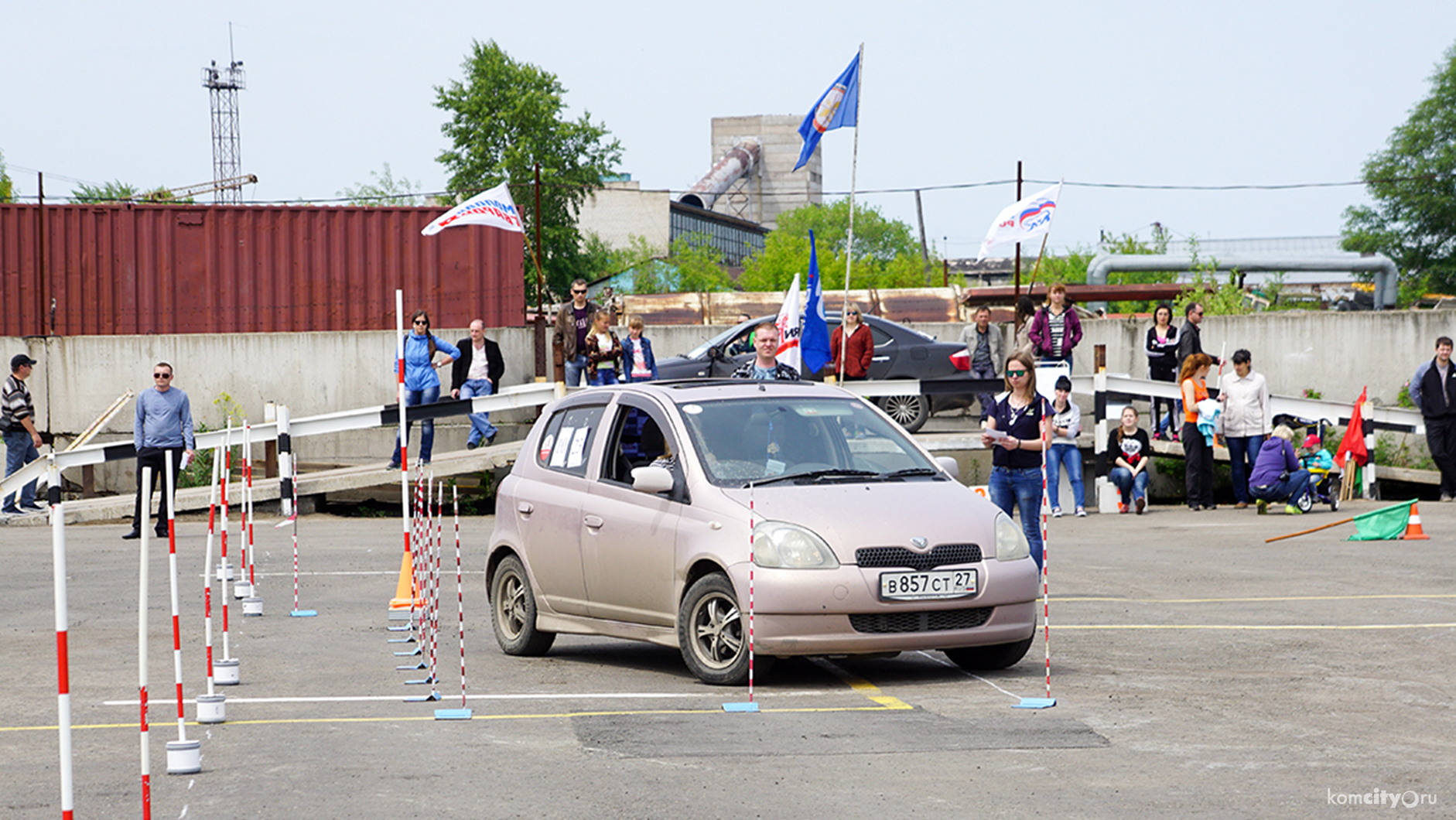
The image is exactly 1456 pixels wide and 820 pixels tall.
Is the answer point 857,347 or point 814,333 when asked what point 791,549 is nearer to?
point 814,333

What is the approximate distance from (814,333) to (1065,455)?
393cm

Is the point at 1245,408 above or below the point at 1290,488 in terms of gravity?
above

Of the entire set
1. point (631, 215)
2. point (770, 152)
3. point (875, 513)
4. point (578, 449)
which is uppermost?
point (770, 152)

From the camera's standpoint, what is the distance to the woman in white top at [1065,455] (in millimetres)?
17414

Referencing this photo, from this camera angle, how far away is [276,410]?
21344 mm

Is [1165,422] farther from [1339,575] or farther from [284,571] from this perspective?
[284,571]

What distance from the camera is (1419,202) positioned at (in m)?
70.7

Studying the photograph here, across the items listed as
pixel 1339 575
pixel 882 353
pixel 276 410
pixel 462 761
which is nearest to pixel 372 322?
pixel 276 410

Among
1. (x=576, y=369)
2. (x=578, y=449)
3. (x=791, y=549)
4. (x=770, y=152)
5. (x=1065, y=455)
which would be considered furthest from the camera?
(x=770, y=152)

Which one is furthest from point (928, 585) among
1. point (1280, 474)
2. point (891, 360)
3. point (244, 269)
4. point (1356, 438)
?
point (244, 269)

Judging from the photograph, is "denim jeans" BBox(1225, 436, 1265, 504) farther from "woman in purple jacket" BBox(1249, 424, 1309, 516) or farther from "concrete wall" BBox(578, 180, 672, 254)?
"concrete wall" BBox(578, 180, 672, 254)

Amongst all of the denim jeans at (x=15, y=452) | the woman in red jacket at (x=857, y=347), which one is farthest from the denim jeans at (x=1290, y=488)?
the denim jeans at (x=15, y=452)

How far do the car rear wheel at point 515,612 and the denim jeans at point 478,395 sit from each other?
1112 cm

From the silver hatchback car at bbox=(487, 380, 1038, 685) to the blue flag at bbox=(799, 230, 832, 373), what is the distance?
7.43 m
